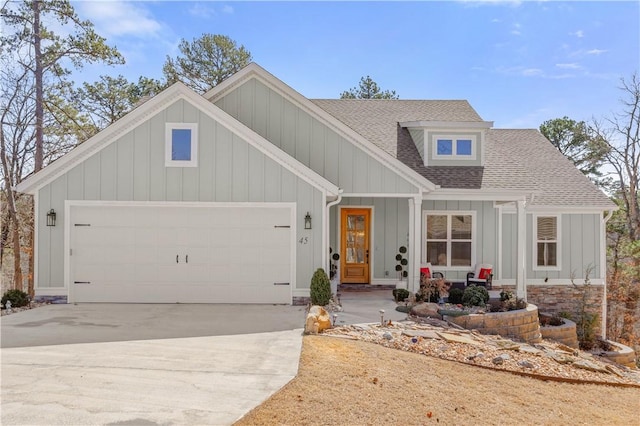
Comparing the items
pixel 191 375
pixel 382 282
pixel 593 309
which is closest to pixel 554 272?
pixel 593 309

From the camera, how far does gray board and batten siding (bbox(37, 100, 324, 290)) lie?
1067 centimetres

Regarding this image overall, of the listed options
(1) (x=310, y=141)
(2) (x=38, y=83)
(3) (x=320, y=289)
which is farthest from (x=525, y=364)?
(2) (x=38, y=83)

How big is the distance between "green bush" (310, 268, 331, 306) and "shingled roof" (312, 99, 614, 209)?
4.94m

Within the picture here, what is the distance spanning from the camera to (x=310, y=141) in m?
12.8

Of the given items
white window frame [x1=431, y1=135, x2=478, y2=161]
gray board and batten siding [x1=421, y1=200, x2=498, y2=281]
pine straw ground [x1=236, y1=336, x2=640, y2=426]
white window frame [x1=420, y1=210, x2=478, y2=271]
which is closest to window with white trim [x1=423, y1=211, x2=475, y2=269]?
white window frame [x1=420, y1=210, x2=478, y2=271]

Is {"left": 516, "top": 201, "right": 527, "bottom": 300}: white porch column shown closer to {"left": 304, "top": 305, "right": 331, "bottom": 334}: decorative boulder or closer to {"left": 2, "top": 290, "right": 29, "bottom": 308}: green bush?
{"left": 304, "top": 305, "right": 331, "bottom": 334}: decorative boulder

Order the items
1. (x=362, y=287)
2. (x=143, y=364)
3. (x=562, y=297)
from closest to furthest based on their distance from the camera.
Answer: (x=143, y=364) → (x=362, y=287) → (x=562, y=297)

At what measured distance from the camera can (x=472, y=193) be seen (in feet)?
41.5

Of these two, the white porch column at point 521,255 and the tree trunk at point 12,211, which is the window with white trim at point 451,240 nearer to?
the white porch column at point 521,255

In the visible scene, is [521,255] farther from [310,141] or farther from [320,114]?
[320,114]

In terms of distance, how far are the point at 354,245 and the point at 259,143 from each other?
16.2ft

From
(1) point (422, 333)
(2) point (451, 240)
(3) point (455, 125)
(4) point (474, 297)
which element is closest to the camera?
(1) point (422, 333)

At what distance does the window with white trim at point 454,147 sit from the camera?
14164mm

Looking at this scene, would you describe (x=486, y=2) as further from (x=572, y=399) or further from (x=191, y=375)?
(x=191, y=375)
